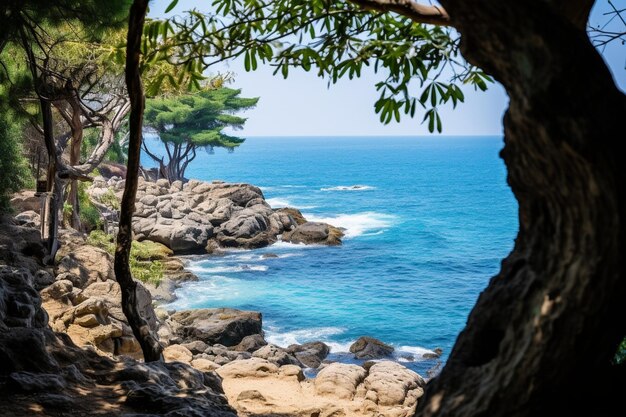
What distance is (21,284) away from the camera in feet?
21.0

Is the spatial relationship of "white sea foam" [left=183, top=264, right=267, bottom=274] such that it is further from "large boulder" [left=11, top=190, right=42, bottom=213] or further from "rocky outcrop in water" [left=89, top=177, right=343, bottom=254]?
"large boulder" [left=11, top=190, right=42, bottom=213]

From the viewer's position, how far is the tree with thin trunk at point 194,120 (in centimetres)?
4759

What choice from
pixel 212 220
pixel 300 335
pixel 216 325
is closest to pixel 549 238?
pixel 216 325

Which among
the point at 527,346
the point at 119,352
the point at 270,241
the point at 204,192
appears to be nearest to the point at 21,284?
the point at 119,352

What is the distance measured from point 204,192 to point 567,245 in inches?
1449

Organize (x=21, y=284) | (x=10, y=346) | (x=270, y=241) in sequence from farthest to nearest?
(x=270, y=241) < (x=21, y=284) < (x=10, y=346)

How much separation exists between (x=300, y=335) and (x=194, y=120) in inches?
1249

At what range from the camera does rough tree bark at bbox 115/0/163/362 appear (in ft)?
13.3

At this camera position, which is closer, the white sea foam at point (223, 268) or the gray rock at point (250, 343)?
the gray rock at point (250, 343)

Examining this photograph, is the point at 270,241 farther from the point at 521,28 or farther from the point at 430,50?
the point at 521,28

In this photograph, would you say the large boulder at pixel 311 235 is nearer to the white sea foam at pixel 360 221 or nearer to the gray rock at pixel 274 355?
the white sea foam at pixel 360 221

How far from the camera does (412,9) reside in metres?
3.26

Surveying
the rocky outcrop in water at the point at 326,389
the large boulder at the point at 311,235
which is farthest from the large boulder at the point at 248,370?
the large boulder at the point at 311,235

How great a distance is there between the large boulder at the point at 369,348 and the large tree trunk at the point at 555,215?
16.2m
